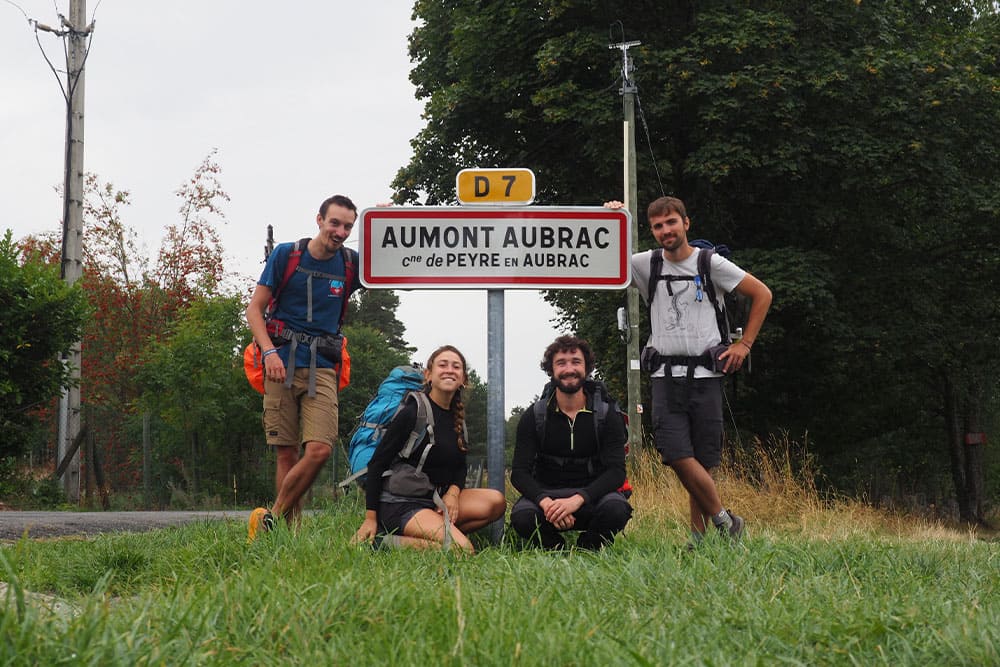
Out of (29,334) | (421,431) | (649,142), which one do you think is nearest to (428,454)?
(421,431)

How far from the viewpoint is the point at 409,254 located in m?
5.38

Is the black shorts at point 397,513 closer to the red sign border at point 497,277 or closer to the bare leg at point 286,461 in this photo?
the bare leg at point 286,461

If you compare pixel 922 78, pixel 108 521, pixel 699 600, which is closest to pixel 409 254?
pixel 699 600

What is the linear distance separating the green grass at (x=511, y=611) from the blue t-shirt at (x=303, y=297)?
1.31 metres

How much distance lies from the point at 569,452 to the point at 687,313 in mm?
948

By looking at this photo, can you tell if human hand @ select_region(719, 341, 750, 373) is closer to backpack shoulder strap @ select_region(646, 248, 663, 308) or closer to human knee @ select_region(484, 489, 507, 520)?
backpack shoulder strap @ select_region(646, 248, 663, 308)

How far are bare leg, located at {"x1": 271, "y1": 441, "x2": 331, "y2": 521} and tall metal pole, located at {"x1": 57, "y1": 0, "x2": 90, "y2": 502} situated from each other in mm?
11251

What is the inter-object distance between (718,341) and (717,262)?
42cm

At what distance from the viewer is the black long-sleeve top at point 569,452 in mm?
5172

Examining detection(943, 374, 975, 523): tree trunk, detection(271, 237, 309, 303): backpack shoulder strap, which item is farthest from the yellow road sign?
detection(943, 374, 975, 523): tree trunk

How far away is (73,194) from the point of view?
16359 mm

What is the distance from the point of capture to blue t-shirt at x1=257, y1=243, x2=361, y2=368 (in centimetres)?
537

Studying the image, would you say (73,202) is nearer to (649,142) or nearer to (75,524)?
(75,524)

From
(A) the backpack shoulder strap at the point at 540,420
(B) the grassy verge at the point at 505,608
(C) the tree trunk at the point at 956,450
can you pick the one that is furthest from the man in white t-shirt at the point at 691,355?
(C) the tree trunk at the point at 956,450
